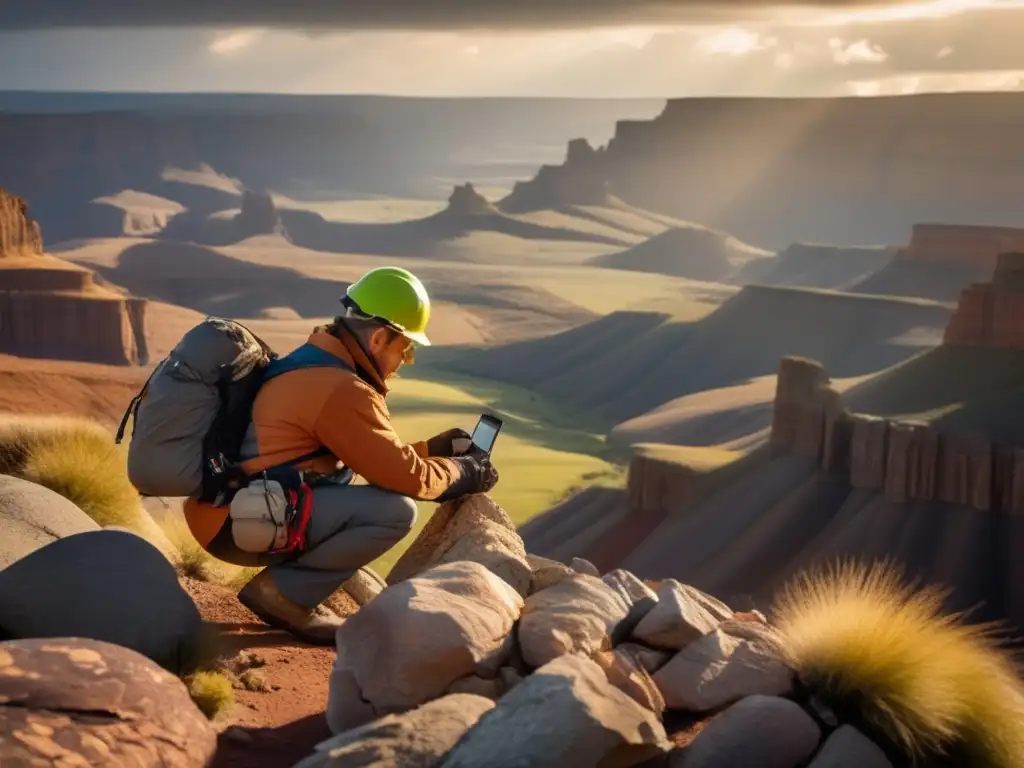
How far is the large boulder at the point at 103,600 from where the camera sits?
716 cm

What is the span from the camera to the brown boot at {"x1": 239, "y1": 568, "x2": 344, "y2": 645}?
8.30 m

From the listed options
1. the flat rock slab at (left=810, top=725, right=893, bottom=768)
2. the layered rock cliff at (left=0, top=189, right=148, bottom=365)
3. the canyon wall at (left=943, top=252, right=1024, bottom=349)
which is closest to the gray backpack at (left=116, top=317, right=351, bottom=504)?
the flat rock slab at (left=810, top=725, right=893, bottom=768)

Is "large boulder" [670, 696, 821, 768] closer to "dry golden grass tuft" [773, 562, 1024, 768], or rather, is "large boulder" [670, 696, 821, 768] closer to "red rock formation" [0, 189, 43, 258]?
"dry golden grass tuft" [773, 562, 1024, 768]

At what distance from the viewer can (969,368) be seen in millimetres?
57344

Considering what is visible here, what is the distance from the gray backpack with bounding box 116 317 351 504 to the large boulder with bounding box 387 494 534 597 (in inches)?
59.5

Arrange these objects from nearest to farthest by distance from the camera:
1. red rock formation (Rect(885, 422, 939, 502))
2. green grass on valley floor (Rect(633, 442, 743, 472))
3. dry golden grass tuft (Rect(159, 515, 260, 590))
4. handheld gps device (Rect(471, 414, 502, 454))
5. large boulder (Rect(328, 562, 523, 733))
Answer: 1. large boulder (Rect(328, 562, 523, 733))
2. handheld gps device (Rect(471, 414, 502, 454))
3. dry golden grass tuft (Rect(159, 515, 260, 590))
4. red rock formation (Rect(885, 422, 939, 502))
5. green grass on valley floor (Rect(633, 442, 743, 472))

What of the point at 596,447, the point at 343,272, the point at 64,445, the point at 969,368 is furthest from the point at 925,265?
the point at 64,445

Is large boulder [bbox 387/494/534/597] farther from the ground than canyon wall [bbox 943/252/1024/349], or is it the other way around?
large boulder [bbox 387/494/534/597]

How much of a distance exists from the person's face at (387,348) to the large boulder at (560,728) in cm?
242

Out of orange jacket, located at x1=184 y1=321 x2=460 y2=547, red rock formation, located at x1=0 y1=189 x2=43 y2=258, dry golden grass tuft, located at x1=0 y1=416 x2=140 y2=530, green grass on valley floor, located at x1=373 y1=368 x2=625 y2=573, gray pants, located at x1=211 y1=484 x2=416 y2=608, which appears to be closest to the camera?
orange jacket, located at x1=184 y1=321 x2=460 y2=547

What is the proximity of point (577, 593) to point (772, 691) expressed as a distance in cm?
129

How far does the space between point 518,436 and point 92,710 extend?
274 ft

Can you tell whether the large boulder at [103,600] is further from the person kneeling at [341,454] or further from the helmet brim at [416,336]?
the helmet brim at [416,336]

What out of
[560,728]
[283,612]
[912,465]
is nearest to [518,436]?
[912,465]
